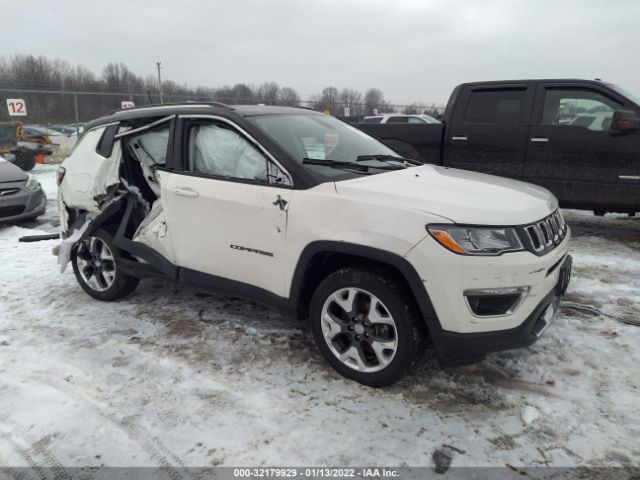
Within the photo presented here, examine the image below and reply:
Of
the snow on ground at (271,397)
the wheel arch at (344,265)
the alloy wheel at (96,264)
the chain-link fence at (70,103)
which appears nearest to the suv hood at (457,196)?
the wheel arch at (344,265)

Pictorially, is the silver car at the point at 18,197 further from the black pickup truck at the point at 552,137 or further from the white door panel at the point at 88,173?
the black pickup truck at the point at 552,137

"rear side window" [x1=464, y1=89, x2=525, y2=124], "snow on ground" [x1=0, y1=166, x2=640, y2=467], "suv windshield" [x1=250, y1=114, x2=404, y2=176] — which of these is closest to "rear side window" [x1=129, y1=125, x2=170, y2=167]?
"suv windshield" [x1=250, y1=114, x2=404, y2=176]

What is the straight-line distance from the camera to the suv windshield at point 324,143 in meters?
3.27

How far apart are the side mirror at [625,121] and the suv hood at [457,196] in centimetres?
309

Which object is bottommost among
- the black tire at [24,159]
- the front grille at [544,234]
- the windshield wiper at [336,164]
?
the black tire at [24,159]

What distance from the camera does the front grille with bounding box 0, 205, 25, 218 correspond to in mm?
7305

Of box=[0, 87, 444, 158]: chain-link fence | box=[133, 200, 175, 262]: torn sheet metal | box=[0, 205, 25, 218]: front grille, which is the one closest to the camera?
box=[133, 200, 175, 262]: torn sheet metal

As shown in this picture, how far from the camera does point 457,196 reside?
2.88m

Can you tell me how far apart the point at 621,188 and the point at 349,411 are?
16.2 feet

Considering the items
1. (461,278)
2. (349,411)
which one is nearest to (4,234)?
(349,411)

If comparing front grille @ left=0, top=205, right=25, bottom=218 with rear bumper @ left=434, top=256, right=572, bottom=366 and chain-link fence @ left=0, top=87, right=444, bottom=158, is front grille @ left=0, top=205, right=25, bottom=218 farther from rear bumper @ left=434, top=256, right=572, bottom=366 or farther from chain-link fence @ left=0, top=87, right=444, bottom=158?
chain-link fence @ left=0, top=87, right=444, bottom=158

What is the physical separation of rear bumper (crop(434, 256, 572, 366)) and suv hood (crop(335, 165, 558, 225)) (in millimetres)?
558

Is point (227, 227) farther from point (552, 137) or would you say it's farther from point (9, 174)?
Result: point (9, 174)

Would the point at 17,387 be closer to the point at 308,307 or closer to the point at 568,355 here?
the point at 308,307
